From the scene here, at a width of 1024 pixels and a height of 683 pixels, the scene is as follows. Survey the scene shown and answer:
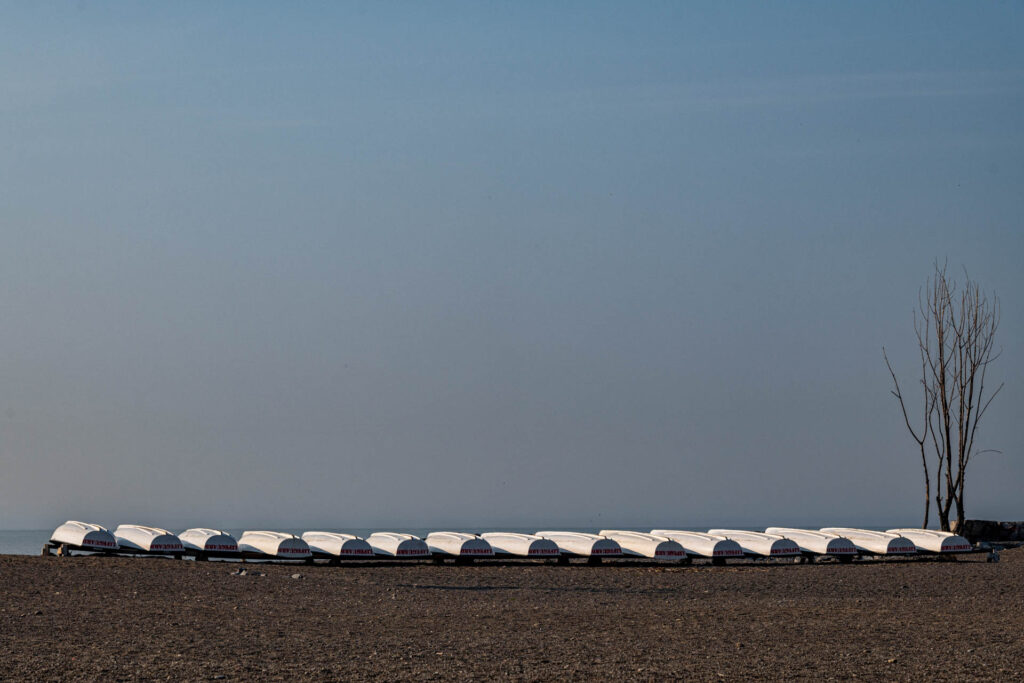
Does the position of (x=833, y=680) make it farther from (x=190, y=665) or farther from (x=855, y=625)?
(x=190, y=665)

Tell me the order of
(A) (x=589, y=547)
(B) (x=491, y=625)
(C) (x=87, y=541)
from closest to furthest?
(B) (x=491, y=625) < (C) (x=87, y=541) < (A) (x=589, y=547)

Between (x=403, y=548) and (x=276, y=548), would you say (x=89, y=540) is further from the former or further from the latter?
(x=403, y=548)

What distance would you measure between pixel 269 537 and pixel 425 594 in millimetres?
10559

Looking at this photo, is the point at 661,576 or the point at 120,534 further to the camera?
the point at 120,534

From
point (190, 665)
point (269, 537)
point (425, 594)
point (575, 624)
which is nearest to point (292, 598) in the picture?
point (425, 594)

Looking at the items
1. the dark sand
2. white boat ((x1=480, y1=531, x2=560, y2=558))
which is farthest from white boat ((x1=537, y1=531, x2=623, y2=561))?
the dark sand

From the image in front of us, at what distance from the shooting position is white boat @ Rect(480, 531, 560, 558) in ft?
88.5

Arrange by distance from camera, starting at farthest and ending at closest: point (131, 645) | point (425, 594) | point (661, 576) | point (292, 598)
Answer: point (661, 576)
point (425, 594)
point (292, 598)
point (131, 645)

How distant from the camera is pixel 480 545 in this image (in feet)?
87.6

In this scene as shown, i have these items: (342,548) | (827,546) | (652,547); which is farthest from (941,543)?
(342,548)

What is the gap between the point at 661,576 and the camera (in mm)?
21812

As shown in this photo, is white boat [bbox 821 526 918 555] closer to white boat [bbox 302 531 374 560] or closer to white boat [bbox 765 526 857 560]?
white boat [bbox 765 526 857 560]

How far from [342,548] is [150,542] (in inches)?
175

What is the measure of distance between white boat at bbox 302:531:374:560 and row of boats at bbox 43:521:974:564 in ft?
0.08
